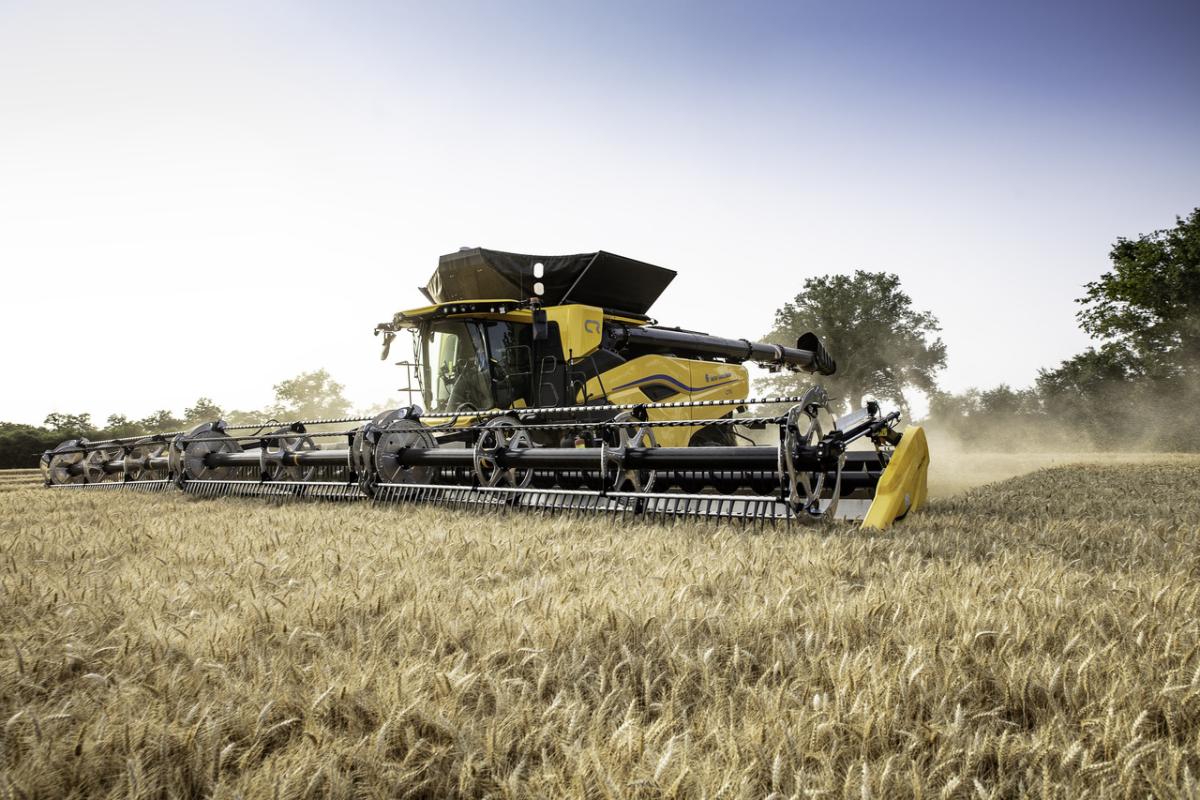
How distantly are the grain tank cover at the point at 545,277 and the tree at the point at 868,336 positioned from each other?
95.8 feet

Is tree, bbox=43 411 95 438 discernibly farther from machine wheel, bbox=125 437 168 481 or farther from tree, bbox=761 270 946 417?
tree, bbox=761 270 946 417

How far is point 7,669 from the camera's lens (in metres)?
1.62

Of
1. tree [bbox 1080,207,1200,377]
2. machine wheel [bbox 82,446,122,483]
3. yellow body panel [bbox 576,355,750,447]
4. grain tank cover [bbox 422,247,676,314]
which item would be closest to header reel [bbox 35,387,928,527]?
yellow body panel [bbox 576,355,750,447]

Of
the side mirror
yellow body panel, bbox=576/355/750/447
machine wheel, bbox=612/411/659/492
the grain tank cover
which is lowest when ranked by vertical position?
machine wheel, bbox=612/411/659/492

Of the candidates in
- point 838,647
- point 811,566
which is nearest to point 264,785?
point 838,647

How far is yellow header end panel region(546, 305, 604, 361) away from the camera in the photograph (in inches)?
280

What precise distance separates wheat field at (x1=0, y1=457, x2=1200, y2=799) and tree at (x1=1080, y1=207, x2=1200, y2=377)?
26.4 metres

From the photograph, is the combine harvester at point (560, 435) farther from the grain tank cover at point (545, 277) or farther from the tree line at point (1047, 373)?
the tree line at point (1047, 373)

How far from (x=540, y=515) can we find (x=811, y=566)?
2.17 meters

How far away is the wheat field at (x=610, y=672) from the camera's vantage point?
1135mm

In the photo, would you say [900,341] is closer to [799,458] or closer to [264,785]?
[799,458]

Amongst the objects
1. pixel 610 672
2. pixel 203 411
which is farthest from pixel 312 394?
pixel 610 672

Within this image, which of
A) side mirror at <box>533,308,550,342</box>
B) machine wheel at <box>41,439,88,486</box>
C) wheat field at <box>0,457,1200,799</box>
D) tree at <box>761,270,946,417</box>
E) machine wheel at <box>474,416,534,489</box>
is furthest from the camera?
tree at <box>761,270,946,417</box>

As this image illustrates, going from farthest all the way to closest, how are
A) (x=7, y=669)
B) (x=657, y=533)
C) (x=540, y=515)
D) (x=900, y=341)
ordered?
(x=900, y=341)
(x=540, y=515)
(x=657, y=533)
(x=7, y=669)
